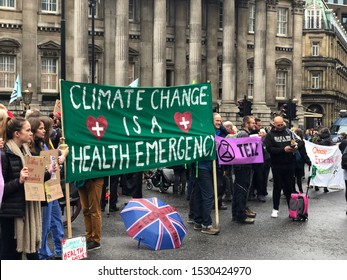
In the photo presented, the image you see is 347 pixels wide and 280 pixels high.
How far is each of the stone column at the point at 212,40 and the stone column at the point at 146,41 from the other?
5.00 m

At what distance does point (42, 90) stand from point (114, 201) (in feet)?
89.1

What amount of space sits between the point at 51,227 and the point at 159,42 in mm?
30890

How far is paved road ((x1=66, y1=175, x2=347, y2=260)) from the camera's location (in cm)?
851

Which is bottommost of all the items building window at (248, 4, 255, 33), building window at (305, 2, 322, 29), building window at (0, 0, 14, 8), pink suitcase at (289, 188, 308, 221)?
pink suitcase at (289, 188, 308, 221)

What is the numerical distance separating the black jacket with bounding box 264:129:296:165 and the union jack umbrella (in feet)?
11.8

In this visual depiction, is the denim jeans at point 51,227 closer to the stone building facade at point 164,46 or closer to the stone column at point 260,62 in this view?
the stone building facade at point 164,46

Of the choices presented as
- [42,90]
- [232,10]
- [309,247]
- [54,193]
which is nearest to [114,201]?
[309,247]

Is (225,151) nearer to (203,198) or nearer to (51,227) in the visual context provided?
(203,198)

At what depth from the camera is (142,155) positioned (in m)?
9.02

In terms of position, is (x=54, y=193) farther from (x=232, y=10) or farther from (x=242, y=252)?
(x=232, y=10)

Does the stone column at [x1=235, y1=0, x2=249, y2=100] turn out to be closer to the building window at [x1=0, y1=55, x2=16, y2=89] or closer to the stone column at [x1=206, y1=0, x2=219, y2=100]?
the stone column at [x1=206, y1=0, x2=219, y2=100]

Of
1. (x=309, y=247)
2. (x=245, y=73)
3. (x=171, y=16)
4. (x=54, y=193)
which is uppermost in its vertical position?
(x=171, y=16)

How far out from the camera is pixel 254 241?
9.64 metres

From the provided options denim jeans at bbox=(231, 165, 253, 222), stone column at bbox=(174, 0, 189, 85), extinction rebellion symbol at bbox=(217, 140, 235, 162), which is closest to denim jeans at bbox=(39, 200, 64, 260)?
extinction rebellion symbol at bbox=(217, 140, 235, 162)
